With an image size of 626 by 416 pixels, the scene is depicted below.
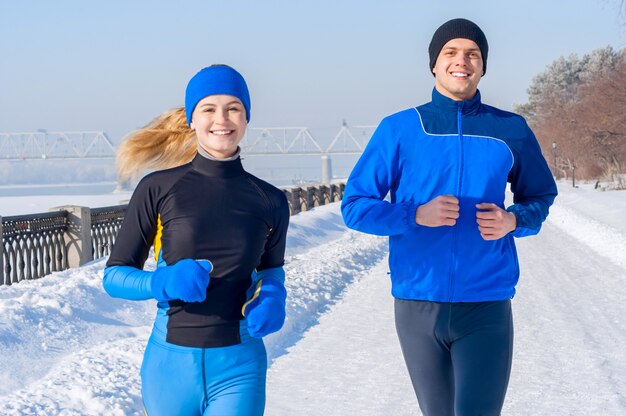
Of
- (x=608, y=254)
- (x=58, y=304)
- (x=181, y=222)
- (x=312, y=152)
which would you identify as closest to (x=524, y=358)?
(x=58, y=304)

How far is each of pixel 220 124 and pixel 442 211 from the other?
907mm

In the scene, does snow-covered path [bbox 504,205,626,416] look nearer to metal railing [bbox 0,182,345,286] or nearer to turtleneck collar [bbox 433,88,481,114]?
turtleneck collar [bbox 433,88,481,114]

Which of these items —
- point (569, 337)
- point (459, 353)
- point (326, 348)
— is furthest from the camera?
point (569, 337)

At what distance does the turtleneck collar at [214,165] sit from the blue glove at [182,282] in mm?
365

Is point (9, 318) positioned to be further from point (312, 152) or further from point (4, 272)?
point (312, 152)

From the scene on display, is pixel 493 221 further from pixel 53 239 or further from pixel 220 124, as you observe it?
pixel 53 239

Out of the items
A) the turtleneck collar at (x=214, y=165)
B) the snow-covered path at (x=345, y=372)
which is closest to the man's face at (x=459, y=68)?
the turtleneck collar at (x=214, y=165)

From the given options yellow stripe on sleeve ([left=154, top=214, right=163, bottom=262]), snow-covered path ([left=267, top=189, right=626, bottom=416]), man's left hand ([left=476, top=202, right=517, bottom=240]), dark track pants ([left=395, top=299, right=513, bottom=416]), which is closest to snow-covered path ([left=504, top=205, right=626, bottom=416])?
snow-covered path ([left=267, top=189, right=626, bottom=416])

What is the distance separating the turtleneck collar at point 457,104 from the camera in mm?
3451

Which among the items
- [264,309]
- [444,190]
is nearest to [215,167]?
[264,309]

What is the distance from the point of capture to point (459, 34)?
3424 mm

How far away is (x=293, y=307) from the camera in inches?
357

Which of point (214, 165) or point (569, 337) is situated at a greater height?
point (214, 165)

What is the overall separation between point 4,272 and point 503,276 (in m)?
8.77
